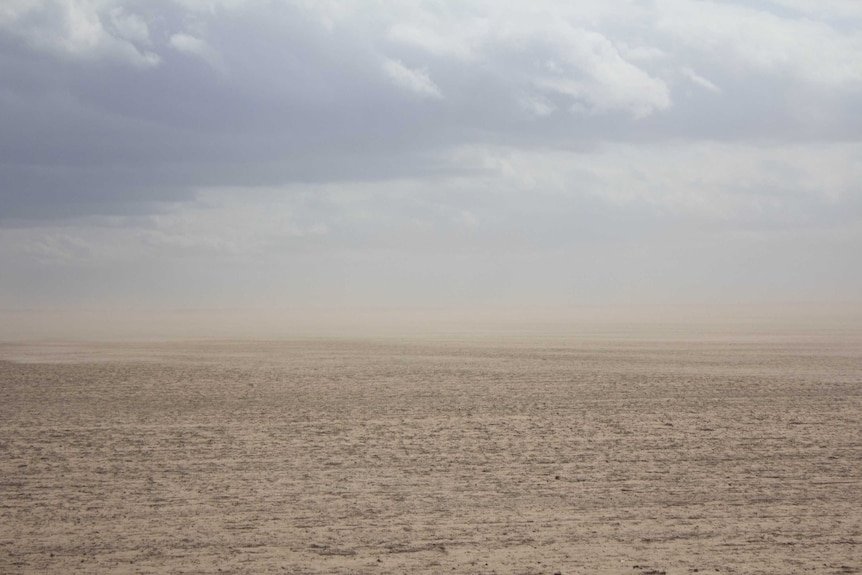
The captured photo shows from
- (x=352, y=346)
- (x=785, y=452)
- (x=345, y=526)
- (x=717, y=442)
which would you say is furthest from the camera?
(x=352, y=346)

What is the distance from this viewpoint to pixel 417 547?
815 centimetres

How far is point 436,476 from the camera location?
1098 centimetres

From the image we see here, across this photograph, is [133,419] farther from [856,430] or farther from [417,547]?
[856,430]

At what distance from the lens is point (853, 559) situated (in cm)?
776

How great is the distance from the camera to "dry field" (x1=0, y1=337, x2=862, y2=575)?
26.2 ft

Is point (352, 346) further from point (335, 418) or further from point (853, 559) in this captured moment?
point (853, 559)

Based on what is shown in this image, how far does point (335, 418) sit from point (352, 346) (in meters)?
24.7

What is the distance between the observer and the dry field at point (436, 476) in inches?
315

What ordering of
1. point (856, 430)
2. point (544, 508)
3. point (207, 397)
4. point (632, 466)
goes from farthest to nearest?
point (207, 397)
point (856, 430)
point (632, 466)
point (544, 508)

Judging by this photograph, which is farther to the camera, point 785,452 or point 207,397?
point 207,397

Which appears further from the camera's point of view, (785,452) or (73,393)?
(73,393)

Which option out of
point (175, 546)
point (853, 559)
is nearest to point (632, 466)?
point (853, 559)

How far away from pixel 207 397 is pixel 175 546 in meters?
11.4

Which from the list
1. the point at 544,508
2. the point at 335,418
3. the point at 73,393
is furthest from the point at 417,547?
the point at 73,393
